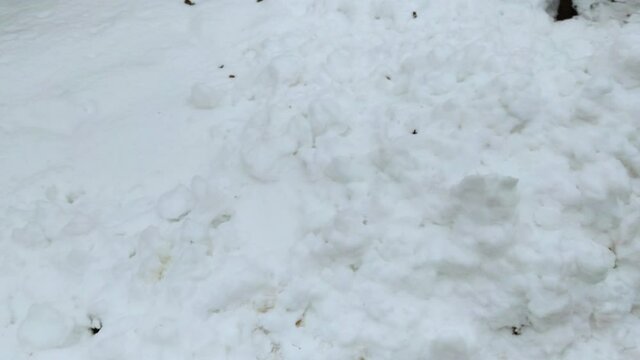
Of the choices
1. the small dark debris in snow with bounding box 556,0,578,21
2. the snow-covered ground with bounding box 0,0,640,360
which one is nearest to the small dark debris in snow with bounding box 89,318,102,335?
the snow-covered ground with bounding box 0,0,640,360

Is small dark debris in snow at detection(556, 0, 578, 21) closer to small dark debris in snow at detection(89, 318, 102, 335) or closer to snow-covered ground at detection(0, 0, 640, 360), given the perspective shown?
snow-covered ground at detection(0, 0, 640, 360)

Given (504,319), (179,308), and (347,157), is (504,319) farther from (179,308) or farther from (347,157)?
(179,308)

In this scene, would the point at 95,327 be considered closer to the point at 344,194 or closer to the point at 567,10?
the point at 344,194

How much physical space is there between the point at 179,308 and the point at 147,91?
1473 mm

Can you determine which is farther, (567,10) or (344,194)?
(567,10)

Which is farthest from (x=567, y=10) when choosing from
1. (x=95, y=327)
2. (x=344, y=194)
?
(x=95, y=327)

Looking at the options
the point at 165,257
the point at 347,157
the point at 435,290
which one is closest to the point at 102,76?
the point at 165,257

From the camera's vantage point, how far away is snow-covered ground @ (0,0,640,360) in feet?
9.80

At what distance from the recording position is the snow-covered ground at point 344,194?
9.80 ft

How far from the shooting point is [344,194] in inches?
130

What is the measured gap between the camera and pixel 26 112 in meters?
3.96

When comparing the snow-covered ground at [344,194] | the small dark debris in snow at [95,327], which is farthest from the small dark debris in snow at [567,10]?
the small dark debris in snow at [95,327]

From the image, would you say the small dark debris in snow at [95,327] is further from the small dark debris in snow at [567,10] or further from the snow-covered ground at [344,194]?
the small dark debris in snow at [567,10]

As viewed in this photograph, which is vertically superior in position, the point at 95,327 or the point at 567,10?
the point at 567,10
